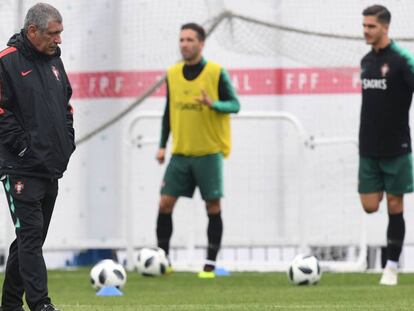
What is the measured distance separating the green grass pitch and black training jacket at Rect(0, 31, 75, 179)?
1.57 meters

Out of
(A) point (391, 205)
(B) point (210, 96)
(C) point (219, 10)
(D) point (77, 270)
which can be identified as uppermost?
(C) point (219, 10)

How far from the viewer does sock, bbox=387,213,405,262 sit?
10.3 metres

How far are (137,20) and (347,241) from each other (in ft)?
9.86

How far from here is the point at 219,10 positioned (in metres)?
12.5

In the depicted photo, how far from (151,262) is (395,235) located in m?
2.16

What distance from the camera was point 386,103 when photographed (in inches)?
396

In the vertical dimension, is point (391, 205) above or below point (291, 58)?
below

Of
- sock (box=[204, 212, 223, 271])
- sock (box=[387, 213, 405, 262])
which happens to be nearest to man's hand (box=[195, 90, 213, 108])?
sock (box=[204, 212, 223, 271])

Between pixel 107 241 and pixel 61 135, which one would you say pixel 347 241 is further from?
pixel 61 135

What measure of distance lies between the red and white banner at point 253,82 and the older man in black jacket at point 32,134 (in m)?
6.05

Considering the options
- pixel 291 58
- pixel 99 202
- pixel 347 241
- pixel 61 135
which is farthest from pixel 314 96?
pixel 61 135

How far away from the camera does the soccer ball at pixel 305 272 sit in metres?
10.1

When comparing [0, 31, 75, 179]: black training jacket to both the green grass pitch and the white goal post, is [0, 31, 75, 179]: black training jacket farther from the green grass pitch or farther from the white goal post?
the white goal post

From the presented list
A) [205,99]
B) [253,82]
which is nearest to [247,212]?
[253,82]
